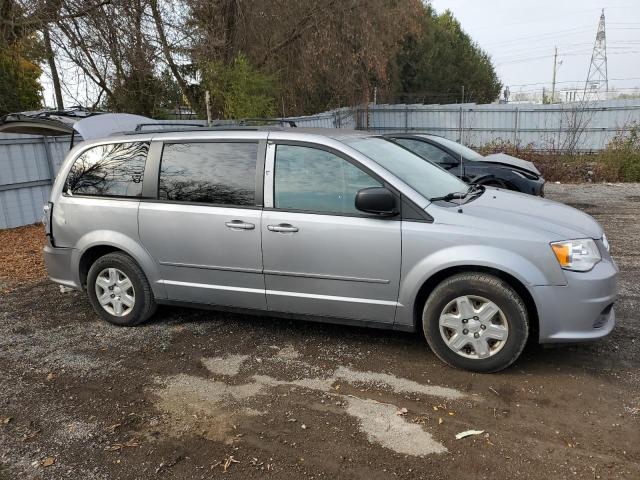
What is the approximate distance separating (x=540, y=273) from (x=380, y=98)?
25.7 metres

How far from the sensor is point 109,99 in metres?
13.8

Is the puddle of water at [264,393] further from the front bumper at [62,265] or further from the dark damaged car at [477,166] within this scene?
the dark damaged car at [477,166]

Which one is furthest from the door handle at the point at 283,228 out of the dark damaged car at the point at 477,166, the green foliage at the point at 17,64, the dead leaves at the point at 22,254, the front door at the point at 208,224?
the green foliage at the point at 17,64

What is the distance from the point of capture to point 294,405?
11.4 feet

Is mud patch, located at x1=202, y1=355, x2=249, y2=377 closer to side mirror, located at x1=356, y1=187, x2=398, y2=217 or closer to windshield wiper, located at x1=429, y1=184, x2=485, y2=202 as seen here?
side mirror, located at x1=356, y1=187, x2=398, y2=217

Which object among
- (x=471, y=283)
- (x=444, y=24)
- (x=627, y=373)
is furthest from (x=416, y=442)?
(x=444, y=24)

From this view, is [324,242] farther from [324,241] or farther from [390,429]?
[390,429]

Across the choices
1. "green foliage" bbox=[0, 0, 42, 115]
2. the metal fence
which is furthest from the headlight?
"green foliage" bbox=[0, 0, 42, 115]

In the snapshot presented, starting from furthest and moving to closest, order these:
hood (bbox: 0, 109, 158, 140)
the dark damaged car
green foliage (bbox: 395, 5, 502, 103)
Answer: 1. green foliage (bbox: 395, 5, 502, 103)
2. the dark damaged car
3. hood (bbox: 0, 109, 158, 140)

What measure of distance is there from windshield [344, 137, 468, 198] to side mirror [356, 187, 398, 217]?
11.6 inches

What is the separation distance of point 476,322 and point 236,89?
1148 cm

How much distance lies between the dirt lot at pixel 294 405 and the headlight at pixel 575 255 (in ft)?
2.68

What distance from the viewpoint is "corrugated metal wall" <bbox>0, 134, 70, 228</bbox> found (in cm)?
912

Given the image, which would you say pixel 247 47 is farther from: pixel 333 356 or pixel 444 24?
pixel 444 24
